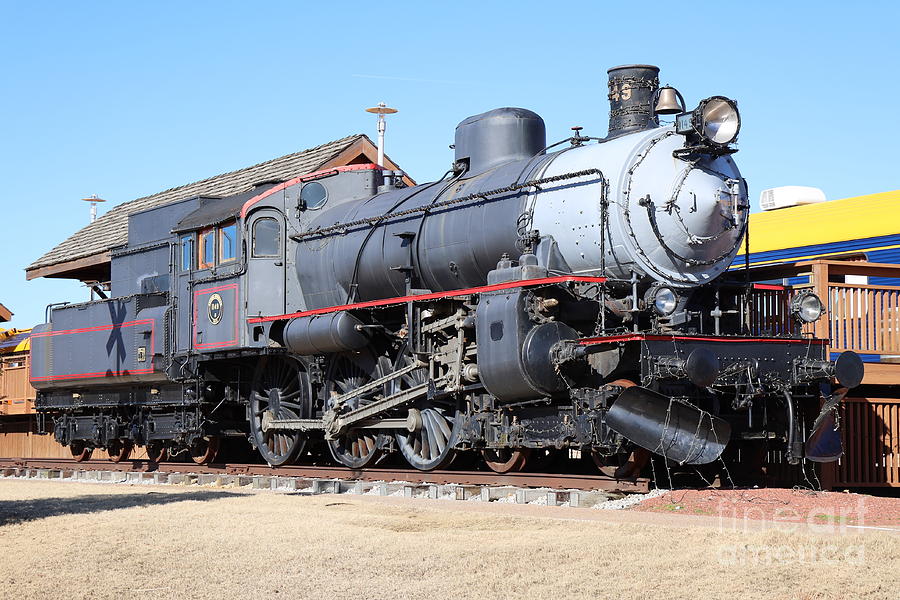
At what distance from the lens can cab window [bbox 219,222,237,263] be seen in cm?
1650

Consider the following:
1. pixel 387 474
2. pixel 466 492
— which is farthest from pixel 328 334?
pixel 466 492

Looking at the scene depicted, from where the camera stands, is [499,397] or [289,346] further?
[289,346]

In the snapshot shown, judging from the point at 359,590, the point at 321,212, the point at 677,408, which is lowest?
the point at 359,590

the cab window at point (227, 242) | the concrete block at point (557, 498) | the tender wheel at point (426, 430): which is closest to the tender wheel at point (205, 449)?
the cab window at point (227, 242)

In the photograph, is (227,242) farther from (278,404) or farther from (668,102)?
(668,102)

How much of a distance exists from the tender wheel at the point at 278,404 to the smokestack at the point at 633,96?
5912mm

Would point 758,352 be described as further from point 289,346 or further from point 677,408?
point 289,346

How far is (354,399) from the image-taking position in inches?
592

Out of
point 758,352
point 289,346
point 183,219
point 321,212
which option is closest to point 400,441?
point 289,346

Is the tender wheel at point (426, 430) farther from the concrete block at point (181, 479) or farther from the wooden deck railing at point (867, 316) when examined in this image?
the wooden deck railing at point (867, 316)

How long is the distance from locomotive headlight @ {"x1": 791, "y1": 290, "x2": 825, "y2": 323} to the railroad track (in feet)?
8.50

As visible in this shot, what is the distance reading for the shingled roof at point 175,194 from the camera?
20.9m

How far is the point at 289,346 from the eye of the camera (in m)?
15.5

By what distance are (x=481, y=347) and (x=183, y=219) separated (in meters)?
8.14
